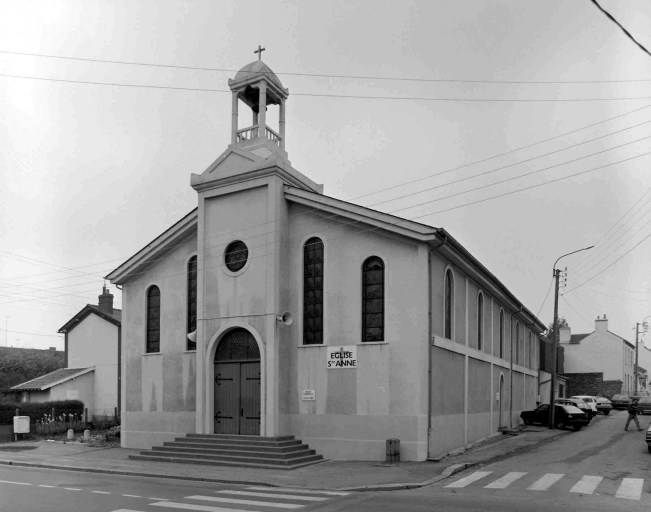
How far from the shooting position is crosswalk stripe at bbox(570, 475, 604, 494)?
14320mm

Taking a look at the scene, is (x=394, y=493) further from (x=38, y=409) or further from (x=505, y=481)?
(x=38, y=409)

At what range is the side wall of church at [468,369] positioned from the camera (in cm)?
2100

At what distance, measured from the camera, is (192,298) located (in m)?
24.2

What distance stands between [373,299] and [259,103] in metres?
7.80

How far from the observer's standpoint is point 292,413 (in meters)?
21.4

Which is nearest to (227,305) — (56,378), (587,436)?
(587,436)

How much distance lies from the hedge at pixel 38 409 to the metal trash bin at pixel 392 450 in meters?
19.9

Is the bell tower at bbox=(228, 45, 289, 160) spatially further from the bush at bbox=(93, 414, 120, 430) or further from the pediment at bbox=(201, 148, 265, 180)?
the bush at bbox=(93, 414, 120, 430)

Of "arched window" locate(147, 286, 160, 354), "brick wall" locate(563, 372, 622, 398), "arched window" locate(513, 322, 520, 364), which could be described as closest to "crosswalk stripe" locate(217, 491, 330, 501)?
"arched window" locate(147, 286, 160, 354)

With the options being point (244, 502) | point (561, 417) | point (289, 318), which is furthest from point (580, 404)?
point (244, 502)

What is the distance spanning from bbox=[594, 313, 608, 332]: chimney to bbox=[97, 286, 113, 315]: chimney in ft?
166

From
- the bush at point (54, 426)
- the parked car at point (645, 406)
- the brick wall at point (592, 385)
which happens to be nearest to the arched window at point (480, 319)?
the bush at point (54, 426)

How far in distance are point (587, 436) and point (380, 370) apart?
13.4 m

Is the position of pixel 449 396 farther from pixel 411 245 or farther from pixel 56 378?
pixel 56 378
